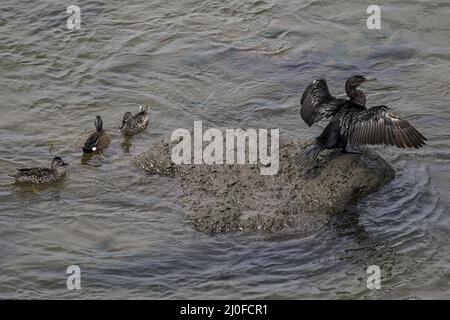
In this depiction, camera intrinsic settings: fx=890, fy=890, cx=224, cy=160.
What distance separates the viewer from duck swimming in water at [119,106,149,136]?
40.1ft

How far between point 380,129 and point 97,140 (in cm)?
391

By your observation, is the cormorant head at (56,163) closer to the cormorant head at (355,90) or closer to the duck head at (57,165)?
the duck head at (57,165)

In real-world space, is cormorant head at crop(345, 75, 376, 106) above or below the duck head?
above

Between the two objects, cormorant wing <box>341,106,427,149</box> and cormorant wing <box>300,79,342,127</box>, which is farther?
cormorant wing <box>300,79,342,127</box>

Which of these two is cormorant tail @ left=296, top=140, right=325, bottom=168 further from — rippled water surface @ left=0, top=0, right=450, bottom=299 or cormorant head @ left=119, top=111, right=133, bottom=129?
cormorant head @ left=119, top=111, right=133, bottom=129

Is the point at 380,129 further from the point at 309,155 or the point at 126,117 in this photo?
the point at 126,117

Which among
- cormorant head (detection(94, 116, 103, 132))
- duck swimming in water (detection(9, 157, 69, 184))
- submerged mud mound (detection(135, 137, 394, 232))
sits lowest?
submerged mud mound (detection(135, 137, 394, 232))

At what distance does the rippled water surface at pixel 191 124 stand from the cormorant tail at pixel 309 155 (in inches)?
31.0

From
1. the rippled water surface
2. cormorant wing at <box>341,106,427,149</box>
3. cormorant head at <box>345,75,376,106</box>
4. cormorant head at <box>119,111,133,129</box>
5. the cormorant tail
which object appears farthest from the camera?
cormorant head at <box>119,111,133,129</box>

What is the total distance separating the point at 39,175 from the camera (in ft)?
36.7

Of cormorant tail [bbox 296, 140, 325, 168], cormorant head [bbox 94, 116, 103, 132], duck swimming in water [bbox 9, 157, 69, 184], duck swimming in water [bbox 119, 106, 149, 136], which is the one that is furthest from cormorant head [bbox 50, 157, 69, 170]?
cormorant tail [bbox 296, 140, 325, 168]

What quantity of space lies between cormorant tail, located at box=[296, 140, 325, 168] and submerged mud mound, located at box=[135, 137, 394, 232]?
3.0 inches

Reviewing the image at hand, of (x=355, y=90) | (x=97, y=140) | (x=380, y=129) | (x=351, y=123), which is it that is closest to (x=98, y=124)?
(x=97, y=140)

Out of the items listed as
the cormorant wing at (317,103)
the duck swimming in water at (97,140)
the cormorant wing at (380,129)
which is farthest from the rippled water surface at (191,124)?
the cormorant wing at (317,103)
